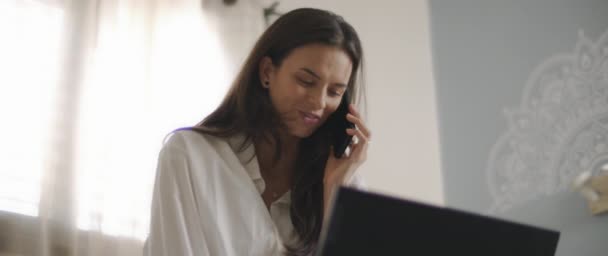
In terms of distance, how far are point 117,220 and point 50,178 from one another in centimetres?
18

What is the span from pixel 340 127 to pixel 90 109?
0.64m

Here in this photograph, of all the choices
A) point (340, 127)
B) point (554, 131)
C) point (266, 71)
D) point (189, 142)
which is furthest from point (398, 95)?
point (189, 142)

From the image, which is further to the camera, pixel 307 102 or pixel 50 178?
pixel 50 178

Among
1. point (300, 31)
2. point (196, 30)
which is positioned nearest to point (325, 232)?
point (300, 31)

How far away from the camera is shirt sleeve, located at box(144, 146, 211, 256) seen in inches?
37.9

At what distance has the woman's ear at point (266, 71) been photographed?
1181mm

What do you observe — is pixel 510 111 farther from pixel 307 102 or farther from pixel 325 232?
pixel 325 232

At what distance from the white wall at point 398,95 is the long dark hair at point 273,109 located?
0.75 meters

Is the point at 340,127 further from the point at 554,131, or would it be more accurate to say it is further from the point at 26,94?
the point at 554,131

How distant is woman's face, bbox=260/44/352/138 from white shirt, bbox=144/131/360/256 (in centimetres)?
11

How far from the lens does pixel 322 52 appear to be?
1.13 meters

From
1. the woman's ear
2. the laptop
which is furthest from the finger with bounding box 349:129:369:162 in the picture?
the laptop

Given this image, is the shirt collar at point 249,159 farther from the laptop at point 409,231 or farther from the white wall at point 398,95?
the white wall at point 398,95

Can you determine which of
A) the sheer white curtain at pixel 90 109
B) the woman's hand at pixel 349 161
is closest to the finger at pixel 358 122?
the woman's hand at pixel 349 161
